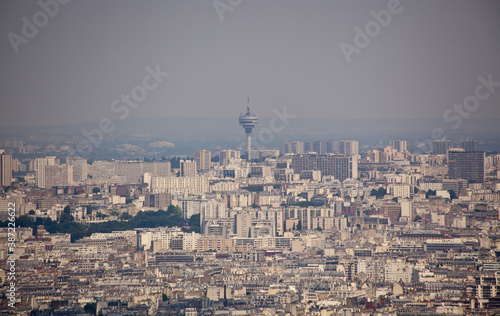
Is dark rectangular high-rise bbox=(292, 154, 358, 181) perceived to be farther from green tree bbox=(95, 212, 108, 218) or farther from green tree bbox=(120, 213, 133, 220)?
green tree bbox=(95, 212, 108, 218)

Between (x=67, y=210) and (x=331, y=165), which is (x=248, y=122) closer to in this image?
(x=331, y=165)

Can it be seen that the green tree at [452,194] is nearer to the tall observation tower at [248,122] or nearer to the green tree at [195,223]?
the green tree at [195,223]

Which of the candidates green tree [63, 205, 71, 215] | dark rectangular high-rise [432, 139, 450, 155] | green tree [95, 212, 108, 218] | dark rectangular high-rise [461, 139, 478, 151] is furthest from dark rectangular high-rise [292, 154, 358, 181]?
green tree [63, 205, 71, 215]

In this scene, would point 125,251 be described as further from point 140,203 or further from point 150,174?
point 150,174

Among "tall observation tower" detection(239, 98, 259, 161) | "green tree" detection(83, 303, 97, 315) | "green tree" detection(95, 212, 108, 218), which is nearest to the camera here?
"green tree" detection(83, 303, 97, 315)

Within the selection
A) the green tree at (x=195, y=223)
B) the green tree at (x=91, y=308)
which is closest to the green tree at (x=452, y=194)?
the green tree at (x=195, y=223)

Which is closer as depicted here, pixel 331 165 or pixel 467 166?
pixel 467 166

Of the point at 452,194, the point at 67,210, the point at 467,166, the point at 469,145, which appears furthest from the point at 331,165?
the point at 67,210

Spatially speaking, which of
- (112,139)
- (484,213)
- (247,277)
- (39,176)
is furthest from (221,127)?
(247,277)
